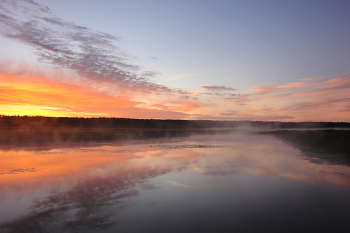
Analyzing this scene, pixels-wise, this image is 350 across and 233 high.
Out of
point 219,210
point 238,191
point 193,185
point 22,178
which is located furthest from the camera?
point 22,178

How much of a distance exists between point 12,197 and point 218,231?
273 inches

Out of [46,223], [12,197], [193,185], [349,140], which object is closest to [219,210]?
[193,185]

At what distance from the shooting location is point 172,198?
25.3ft

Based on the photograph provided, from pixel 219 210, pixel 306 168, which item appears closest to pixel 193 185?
pixel 219 210

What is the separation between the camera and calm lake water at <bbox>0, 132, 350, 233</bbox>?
579cm

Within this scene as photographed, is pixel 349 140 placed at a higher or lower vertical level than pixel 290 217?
higher

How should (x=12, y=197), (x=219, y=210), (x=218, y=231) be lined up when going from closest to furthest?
(x=218, y=231), (x=219, y=210), (x=12, y=197)

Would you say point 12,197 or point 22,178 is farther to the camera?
point 22,178

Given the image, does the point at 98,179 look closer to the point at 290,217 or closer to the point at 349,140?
the point at 290,217

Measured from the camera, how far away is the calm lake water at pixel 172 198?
5.79m

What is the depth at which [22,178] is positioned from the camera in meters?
9.87

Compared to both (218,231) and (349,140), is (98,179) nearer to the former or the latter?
(218,231)

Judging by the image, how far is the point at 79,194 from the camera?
798 cm

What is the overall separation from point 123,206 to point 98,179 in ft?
11.5
